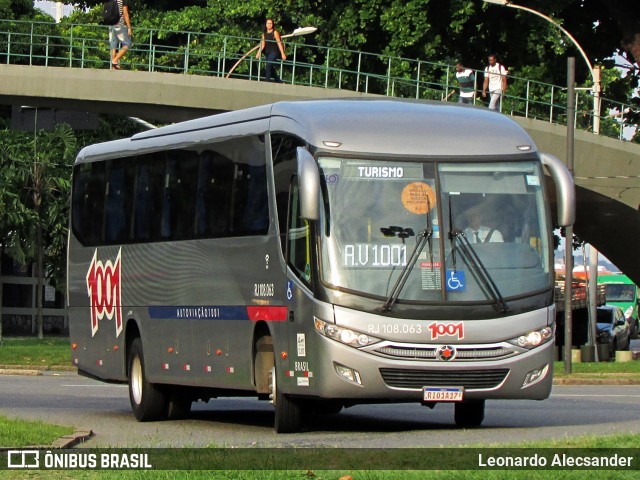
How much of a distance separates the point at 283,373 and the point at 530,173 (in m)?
3.22

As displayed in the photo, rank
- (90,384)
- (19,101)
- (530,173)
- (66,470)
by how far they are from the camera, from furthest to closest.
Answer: (19,101), (90,384), (530,173), (66,470)

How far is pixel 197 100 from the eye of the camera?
130 feet

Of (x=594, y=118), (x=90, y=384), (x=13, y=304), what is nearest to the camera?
(x=90, y=384)

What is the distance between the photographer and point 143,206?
20141mm

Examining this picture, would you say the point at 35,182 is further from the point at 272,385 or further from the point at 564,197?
the point at 564,197

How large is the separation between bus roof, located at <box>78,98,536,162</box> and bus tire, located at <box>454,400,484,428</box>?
8.87 feet

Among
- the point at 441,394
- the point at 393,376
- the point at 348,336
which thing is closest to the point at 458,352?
the point at 441,394

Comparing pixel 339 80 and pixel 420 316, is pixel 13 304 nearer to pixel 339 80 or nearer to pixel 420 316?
pixel 339 80

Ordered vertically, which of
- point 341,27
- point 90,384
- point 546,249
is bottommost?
point 90,384

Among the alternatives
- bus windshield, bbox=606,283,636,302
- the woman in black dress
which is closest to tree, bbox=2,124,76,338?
the woman in black dress

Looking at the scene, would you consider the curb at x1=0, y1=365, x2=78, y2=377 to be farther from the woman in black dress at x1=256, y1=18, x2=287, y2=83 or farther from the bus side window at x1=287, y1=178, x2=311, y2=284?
the bus side window at x1=287, y1=178, x2=311, y2=284

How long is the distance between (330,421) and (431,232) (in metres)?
3.72

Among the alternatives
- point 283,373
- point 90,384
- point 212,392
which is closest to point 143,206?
point 212,392

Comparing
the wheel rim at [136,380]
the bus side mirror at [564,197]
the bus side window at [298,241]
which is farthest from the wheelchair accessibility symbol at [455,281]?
the wheel rim at [136,380]
